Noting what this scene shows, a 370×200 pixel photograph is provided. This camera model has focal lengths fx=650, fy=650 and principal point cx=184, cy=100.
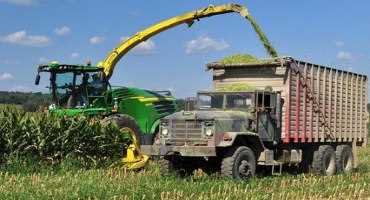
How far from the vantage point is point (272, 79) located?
16.5 m

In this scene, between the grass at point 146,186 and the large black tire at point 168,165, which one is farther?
the large black tire at point 168,165

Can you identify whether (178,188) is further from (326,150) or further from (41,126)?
(326,150)

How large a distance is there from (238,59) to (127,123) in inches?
151

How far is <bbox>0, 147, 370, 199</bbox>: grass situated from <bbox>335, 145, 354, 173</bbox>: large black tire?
195 cm

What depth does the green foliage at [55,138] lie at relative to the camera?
52.5ft

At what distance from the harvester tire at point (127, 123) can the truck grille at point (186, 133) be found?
13.7ft

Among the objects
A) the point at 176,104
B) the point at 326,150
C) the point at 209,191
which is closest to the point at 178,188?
the point at 209,191

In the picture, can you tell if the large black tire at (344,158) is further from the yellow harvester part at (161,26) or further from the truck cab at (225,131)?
the yellow harvester part at (161,26)

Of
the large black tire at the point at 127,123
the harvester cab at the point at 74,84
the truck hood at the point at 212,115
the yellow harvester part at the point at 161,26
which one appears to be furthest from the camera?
the yellow harvester part at the point at 161,26

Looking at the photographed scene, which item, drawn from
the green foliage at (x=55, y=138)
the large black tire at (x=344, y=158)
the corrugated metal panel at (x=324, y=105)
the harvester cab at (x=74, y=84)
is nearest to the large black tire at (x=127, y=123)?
the green foliage at (x=55, y=138)

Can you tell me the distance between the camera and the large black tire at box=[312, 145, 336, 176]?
685 inches

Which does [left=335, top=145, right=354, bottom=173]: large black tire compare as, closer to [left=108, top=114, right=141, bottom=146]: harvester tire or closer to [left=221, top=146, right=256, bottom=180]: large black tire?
[left=221, top=146, right=256, bottom=180]: large black tire

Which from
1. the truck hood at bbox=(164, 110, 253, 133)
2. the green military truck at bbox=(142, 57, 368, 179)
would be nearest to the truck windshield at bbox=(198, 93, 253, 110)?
the green military truck at bbox=(142, 57, 368, 179)

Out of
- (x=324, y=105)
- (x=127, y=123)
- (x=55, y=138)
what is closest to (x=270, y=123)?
(x=324, y=105)
